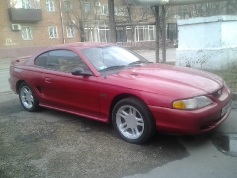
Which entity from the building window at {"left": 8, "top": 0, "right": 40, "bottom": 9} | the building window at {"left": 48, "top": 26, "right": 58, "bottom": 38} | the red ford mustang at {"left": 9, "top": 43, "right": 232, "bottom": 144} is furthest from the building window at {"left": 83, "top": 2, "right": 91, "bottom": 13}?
the red ford mustang at {"left": 9, "top": 43, "right": 232, "bottom": 144}

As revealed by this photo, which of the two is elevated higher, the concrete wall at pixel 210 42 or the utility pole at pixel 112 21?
the utility pole at pixel 112 21

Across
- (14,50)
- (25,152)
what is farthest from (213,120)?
(14,50)

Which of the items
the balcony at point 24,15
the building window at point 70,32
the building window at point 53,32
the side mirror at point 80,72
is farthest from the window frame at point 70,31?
the side mirror at point 80,72

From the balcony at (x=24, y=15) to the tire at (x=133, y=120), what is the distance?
2547 cm

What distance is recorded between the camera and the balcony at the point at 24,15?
88.3 ft

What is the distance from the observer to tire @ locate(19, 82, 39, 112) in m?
6.07

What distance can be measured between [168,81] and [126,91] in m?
0.63

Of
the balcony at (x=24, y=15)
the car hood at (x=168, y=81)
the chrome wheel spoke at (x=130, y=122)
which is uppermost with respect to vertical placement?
the balcony at (x=24, y=15)

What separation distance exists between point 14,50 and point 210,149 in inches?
1016

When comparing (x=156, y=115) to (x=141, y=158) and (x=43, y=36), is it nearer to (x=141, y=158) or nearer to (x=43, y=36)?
(x=141, y=158)

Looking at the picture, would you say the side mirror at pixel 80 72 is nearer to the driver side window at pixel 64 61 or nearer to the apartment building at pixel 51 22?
the driver side window at pixel 64 61

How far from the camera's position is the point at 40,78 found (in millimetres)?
5660

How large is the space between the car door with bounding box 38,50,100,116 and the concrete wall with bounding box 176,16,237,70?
5155mm

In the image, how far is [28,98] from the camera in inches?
246
